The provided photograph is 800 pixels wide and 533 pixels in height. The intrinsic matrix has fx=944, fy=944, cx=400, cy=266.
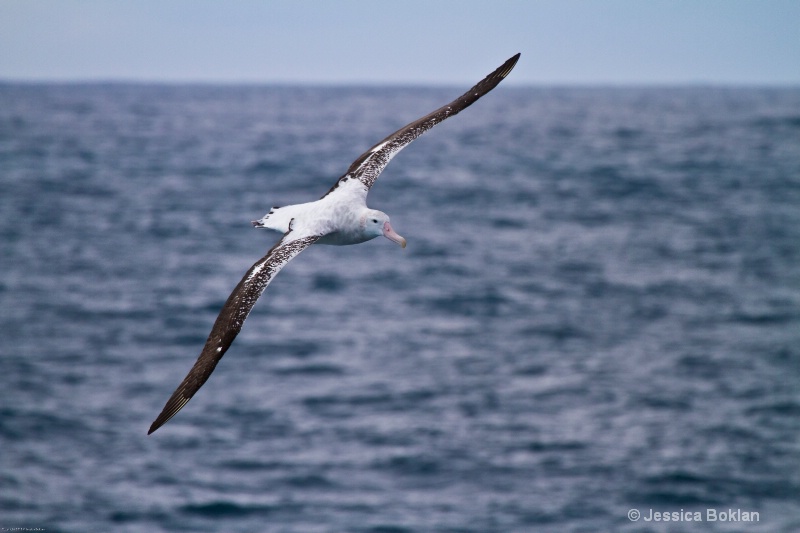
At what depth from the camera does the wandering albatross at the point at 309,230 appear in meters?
8.95

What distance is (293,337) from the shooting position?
1674 inches

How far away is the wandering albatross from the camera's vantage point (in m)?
8.95

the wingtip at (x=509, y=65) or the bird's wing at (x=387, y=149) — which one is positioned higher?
the wingtip at (x=509, y=65)

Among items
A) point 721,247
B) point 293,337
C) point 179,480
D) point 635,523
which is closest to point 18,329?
point 293,337

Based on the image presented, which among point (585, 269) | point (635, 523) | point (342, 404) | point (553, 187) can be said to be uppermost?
point (553, 187)

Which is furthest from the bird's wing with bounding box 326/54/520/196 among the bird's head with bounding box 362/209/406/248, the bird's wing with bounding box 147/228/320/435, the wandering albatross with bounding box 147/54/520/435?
the bird's wing with bounding box 147/228/320/435

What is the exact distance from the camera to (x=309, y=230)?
10.2 metres

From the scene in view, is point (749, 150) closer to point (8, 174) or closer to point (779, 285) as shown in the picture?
point (779, 285)

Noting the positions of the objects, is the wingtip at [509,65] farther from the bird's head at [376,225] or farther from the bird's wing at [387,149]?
the bird's head at [376,225]

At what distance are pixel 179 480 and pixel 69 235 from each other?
134 feet

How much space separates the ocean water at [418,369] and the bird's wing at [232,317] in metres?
19.2

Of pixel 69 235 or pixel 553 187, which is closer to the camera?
pixel 69 235

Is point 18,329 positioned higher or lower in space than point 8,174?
lower

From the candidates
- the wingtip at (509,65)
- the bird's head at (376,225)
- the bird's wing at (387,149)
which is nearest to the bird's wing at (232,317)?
the bird's head at (376,225)
